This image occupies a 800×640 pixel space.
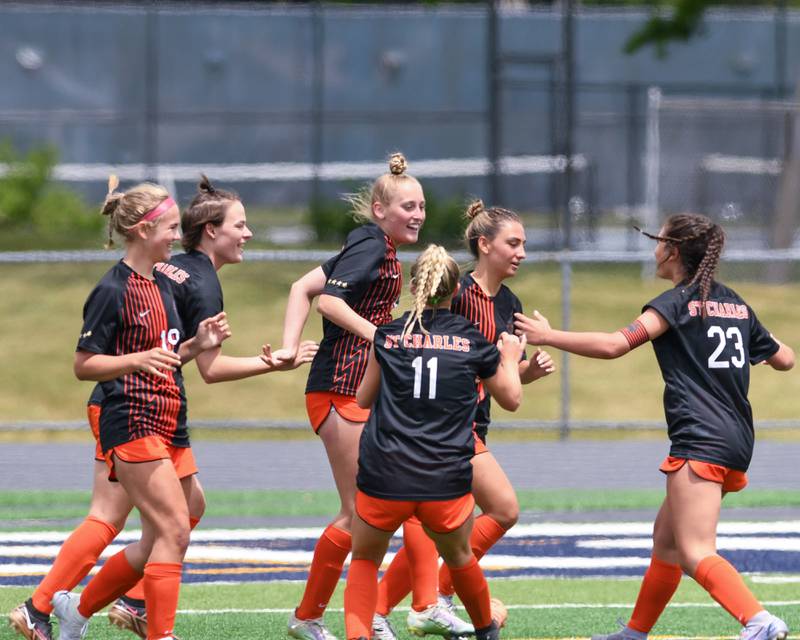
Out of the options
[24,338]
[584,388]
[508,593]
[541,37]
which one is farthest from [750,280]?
[508,593]

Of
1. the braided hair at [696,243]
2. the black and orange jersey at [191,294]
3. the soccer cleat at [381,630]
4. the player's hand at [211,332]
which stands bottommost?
the soccer cleat at [381,630]

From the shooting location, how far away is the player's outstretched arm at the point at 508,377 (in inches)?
232

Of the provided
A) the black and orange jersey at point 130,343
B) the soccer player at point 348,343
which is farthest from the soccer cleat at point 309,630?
the black and orange jersey at point 130,343

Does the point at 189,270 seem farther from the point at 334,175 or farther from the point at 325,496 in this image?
the point at 334,175

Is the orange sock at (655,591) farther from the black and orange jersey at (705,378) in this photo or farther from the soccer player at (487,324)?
the soccer player at (487,324)

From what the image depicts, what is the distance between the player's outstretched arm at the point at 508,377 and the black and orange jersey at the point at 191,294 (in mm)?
1256

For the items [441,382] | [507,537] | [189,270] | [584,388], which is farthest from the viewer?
[584,388]

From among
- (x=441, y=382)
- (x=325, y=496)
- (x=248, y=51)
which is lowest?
(x=325, y=496)

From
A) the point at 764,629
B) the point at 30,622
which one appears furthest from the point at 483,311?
the point at 30,622

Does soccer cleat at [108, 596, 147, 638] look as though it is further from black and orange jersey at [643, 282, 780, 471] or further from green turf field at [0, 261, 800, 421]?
green turf field at [0, 261, 800, 421]

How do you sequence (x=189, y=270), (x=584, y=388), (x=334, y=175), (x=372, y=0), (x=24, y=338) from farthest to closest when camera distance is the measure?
(x=372, y=0), (x=334, y=175), (x=24, y=338), (x=584, y=388), (x=189, y=270)

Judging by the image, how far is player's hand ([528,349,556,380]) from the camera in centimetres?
627

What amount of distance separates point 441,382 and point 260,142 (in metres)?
27.5

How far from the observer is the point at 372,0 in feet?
132
